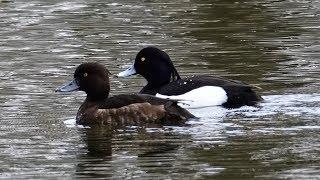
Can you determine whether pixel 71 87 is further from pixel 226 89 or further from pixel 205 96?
pixel 226 89

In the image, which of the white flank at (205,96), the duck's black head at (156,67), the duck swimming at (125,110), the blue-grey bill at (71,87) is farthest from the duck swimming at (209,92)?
the blue-grey bill at (71,87)

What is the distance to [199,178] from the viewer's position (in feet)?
31.3

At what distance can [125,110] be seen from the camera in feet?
42.2

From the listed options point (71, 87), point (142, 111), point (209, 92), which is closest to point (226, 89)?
point (209, 92)

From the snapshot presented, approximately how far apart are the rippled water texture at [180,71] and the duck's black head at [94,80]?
32 cm

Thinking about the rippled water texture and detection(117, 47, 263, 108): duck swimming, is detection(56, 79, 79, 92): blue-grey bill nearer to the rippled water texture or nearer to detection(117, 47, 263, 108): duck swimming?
the rippled water texture

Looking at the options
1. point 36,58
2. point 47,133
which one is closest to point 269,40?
point 36,58

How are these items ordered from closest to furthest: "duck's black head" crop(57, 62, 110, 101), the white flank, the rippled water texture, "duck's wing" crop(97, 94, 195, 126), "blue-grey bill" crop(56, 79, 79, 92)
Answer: the rippled water texture < "duck's wing" crop(97, 94, 195, 126) < "duck's black head" crop(57, 62, 110, 101) < "blue-grey bill" crop(56, 79, 79, 92) < the white flank

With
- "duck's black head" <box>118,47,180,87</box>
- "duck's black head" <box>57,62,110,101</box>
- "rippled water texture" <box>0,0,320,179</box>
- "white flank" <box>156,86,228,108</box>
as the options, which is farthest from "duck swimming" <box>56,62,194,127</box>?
"duck's black head" <box>118,47,180,87</box>

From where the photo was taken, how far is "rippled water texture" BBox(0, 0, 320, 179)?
10344mm

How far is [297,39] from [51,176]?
9347 millimetres

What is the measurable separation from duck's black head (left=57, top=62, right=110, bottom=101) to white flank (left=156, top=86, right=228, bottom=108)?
2.45ft

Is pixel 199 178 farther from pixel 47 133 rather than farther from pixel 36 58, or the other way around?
pixel 36 58

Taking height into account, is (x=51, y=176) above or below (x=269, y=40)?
above
